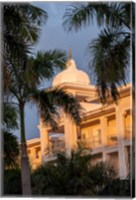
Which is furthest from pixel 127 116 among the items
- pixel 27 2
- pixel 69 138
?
pixel 27 2

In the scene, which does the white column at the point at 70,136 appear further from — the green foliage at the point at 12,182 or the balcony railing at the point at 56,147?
the green foliage at the point at 12,182

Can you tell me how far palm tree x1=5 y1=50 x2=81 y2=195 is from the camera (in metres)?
5.24

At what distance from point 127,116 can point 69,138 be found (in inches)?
26.2

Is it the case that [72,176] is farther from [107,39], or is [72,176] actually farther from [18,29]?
[18,29]

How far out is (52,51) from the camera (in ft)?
17.6

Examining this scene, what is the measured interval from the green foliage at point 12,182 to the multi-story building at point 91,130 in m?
0.21

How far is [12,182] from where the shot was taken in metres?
5.14

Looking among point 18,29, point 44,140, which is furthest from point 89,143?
point 18,29

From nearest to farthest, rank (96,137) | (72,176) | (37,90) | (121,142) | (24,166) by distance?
(121,142) < (96,137) < (24,166) < (37,90) < (72,176)

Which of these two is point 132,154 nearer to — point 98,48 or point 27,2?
point 98,48

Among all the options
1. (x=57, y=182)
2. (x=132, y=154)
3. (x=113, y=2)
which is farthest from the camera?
(x=57, y=182)

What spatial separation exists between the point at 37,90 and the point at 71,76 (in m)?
0.43

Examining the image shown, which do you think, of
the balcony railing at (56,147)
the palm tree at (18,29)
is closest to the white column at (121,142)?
the balcony railing at (56,147)

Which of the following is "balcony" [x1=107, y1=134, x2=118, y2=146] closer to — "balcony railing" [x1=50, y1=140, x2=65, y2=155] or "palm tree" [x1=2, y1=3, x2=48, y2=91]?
"balcony railing" [x1=50, y1=140, x2=65, y2=155]
